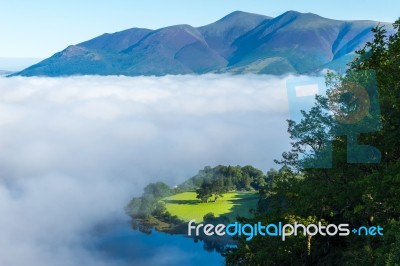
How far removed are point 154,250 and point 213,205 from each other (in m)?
26.6

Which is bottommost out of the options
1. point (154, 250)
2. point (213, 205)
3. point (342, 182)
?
point (154, 250)

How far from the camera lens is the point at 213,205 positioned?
145500 mm

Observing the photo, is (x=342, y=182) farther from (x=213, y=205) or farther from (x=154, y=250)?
(x=213, y=205)

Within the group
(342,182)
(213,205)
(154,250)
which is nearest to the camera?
(342,182)

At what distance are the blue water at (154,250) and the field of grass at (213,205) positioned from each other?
996 centimetres

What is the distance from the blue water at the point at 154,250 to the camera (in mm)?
117562

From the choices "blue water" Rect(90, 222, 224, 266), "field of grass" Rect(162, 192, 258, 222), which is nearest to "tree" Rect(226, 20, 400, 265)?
"blue water" Rect(90, 222, 224, 266)

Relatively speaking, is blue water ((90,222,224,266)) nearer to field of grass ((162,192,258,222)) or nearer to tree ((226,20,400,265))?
field of grass ((162,192,258,222))

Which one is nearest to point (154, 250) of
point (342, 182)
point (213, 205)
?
point (213, 205)

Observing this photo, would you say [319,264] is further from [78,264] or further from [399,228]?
[78,264]

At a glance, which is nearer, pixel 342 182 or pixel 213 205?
pixel 342 182

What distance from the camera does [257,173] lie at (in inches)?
7534

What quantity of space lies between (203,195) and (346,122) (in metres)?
124

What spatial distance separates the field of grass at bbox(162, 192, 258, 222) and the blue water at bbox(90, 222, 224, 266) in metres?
9.96
